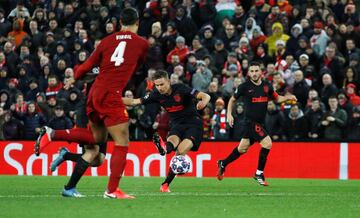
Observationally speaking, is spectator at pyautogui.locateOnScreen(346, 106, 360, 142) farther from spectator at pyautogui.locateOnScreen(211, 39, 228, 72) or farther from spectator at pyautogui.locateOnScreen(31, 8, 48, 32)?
spectator at pyautogui.locateOnScreen(31, 8, 48, 32)

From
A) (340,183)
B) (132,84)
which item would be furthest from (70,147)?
(340,183)

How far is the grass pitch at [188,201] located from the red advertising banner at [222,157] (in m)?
3.83

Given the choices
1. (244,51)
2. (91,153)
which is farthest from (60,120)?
(91,153)

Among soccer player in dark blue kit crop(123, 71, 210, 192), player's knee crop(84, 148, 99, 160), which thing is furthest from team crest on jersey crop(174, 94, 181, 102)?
player's knee crop(84, 148, 99, 160)

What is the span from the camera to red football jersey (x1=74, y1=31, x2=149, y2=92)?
40.6 ft

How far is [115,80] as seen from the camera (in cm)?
1239

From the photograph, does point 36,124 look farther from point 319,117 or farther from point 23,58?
point 319,117

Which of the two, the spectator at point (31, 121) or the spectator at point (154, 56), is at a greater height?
the spectator at point (154, 56)

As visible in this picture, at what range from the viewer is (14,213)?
10898mm

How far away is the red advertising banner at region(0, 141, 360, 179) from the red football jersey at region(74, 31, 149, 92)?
377 inches

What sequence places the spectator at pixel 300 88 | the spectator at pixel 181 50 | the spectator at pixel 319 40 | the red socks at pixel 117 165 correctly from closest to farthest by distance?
the red socks at pixel 117 165 < the spectator at pixel 300 88 < the spectator at pixel 319 40 < the spectator at pixel 181 50

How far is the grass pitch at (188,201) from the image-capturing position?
36.5 feet

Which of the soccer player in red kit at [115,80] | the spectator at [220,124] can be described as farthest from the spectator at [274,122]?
the soccer player in red kit at [115,80]

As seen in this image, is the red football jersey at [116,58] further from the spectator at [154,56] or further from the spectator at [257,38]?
the spectator at [257,38]
